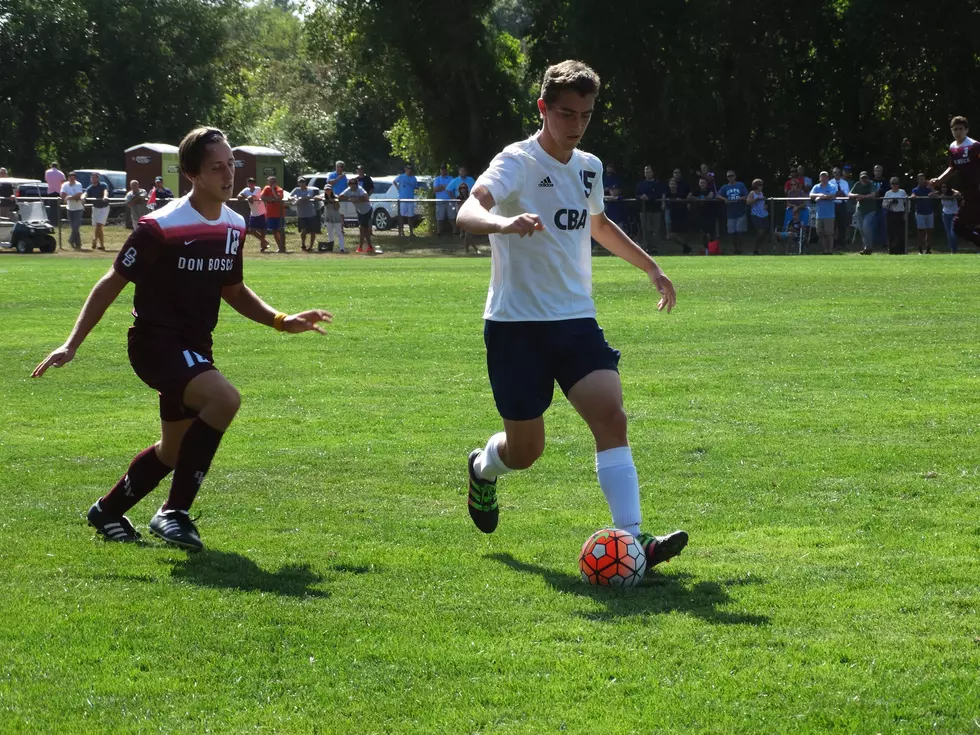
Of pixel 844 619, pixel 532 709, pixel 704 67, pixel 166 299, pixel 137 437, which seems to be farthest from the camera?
pixel 704 67

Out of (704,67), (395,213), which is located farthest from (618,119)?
(395,213)

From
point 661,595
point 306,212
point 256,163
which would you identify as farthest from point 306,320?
point 256,163

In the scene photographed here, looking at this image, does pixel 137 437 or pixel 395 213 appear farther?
pixel 395 213

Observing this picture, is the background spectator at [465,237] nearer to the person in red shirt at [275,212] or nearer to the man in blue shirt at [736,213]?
the person in red shirt at [275,212]

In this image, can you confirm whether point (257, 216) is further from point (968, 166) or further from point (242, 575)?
point (242, 575)

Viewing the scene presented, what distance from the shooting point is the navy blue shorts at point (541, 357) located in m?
5.65

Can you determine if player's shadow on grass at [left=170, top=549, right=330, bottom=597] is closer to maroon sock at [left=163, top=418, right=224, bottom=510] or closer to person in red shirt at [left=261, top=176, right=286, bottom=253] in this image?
maroon sock at [left=163, top=418, right=224, bottom=510]

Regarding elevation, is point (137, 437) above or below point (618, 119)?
below

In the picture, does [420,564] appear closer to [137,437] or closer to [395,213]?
[137,437]

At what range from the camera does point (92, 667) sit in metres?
4.40

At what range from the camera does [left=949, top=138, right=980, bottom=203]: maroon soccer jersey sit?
21.2 metres

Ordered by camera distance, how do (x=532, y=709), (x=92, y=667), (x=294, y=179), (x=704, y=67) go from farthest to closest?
(x=294, y=179)
(x=704, y=67)
(x=92, y=667)
(x=532, y=709)

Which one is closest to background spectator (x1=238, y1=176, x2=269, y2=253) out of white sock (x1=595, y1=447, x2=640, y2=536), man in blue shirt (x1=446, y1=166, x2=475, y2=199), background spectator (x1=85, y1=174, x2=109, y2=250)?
background spectator (x1=85, y1=174, x2=109, y2=250)

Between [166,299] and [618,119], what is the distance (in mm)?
33350
